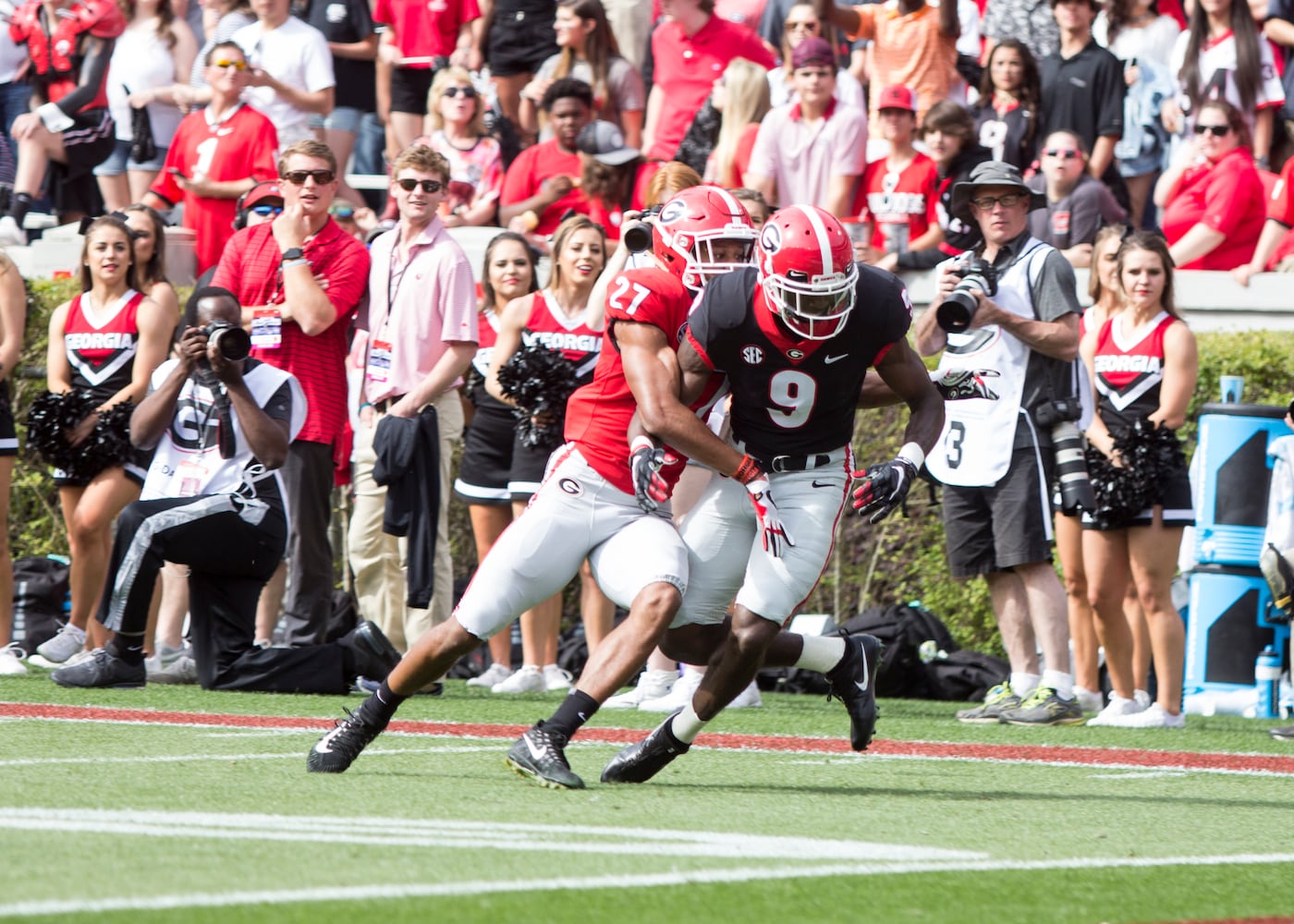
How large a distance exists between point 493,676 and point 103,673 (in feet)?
6.94

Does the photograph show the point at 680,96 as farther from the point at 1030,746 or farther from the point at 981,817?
the point at 981,817

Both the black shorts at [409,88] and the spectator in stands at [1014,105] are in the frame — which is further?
the black shorts at [409,88]

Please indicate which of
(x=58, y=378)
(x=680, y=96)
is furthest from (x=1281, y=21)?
(x=58, y=378)

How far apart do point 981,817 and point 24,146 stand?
11755 millimetres

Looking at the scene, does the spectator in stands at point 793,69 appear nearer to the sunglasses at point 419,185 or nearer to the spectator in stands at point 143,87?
the sunglasses at point 419,185

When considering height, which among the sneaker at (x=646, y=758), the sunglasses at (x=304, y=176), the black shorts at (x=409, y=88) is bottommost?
the sneaker at (x=646, y=758)

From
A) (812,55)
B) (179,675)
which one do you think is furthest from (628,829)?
(812,55)

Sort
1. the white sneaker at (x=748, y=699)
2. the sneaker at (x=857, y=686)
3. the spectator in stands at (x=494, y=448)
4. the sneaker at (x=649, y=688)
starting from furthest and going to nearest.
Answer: the spectator in stands at (x=494, y=448) < the white sneaker at (x=748, y=699) < the sneaker at (x=649, y=688) < the sneaker at (x=857, y=686)

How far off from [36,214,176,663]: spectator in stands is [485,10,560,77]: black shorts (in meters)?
5.09

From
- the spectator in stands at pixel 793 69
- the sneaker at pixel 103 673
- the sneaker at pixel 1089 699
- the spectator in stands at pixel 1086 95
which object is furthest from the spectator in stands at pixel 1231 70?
the sneaker at pixel 103 673

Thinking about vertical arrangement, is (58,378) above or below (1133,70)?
below

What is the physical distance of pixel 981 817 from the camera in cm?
614

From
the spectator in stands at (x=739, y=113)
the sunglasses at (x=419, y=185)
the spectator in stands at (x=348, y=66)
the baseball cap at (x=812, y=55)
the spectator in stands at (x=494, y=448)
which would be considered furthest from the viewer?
the spectator in stands at (x=348, y=66)

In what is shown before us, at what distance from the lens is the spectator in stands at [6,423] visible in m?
10.7
